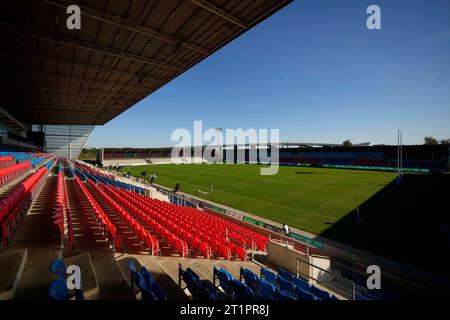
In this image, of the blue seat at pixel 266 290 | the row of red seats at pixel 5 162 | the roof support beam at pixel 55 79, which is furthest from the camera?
the roof support beam at pixel 55 79

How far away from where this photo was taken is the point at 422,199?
22.2 metres

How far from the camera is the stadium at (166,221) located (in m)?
4.47

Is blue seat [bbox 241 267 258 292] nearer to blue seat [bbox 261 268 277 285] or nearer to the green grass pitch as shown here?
blue seat [bbox 261 268 277 285]

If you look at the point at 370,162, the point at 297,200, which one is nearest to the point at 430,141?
the point at 370,162

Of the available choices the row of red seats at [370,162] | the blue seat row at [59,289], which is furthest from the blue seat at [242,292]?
the row of red seats at [370,162]

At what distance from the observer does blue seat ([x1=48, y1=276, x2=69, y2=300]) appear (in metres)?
2.82

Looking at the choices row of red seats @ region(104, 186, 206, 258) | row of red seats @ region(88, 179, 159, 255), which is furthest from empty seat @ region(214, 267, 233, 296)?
row of red seats @ region(88, 179, 159, 255)

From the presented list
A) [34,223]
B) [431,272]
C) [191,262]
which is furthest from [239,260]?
[431,272]

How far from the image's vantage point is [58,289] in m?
2.95

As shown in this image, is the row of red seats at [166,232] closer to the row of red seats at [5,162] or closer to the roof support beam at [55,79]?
the row of red seats at [5,162]

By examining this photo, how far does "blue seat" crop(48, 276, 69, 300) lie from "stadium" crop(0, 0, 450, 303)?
0.02m

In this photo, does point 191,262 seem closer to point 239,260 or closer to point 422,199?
point 239,260

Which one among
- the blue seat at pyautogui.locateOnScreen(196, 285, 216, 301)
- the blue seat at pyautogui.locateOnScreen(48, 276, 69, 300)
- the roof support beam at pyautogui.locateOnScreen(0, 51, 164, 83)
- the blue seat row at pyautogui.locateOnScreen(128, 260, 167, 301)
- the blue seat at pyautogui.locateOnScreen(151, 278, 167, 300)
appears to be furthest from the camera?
the roof support beam at pyautogui.locateOnScreen(0, 51, 164, 83)

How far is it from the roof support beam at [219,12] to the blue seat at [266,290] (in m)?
9.60
